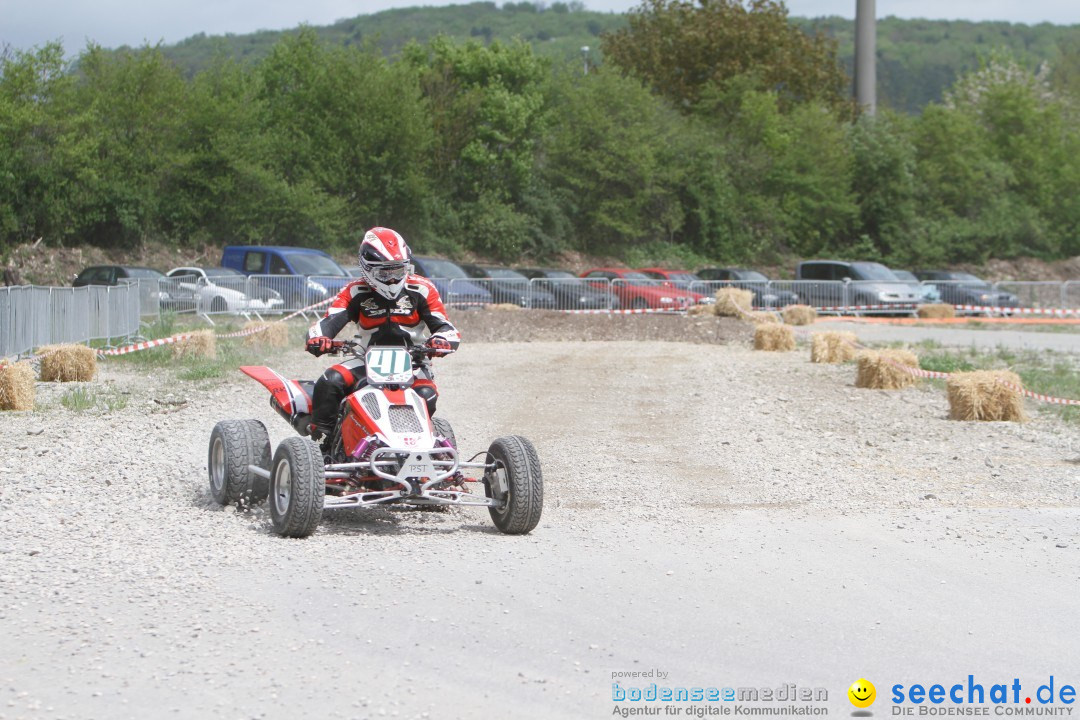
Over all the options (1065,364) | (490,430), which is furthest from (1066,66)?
(490,430)

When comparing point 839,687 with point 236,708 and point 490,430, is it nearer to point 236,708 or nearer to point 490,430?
point 236,708

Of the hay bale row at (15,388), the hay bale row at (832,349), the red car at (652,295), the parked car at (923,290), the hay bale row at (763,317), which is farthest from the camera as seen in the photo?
the parked car at (923,290)

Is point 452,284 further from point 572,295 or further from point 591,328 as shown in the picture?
point 591,328

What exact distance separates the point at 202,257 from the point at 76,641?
37.3 meters

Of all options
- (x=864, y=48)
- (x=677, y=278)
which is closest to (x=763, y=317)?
(x=677, y=278)

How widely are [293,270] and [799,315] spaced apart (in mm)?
12790

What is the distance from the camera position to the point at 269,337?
21891 millimetres

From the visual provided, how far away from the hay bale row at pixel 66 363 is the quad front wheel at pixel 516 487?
983cm

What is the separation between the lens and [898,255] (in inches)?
2200

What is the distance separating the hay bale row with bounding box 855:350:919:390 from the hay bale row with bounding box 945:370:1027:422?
2.95 m

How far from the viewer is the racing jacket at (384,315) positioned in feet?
28.5

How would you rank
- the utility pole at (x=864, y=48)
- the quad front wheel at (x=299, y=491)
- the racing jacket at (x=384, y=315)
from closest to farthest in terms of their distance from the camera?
the quad front wheel at (x=299, y=491) → the racing jacket at (x=384, y=315) → the utility pole at (x=864, y=48)

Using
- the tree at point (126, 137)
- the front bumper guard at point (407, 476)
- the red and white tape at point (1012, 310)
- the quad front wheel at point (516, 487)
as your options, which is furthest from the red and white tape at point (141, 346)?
the red and white tape at point (1012, 310)

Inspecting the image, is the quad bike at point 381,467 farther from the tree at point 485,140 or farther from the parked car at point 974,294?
the tree at point 485,140
